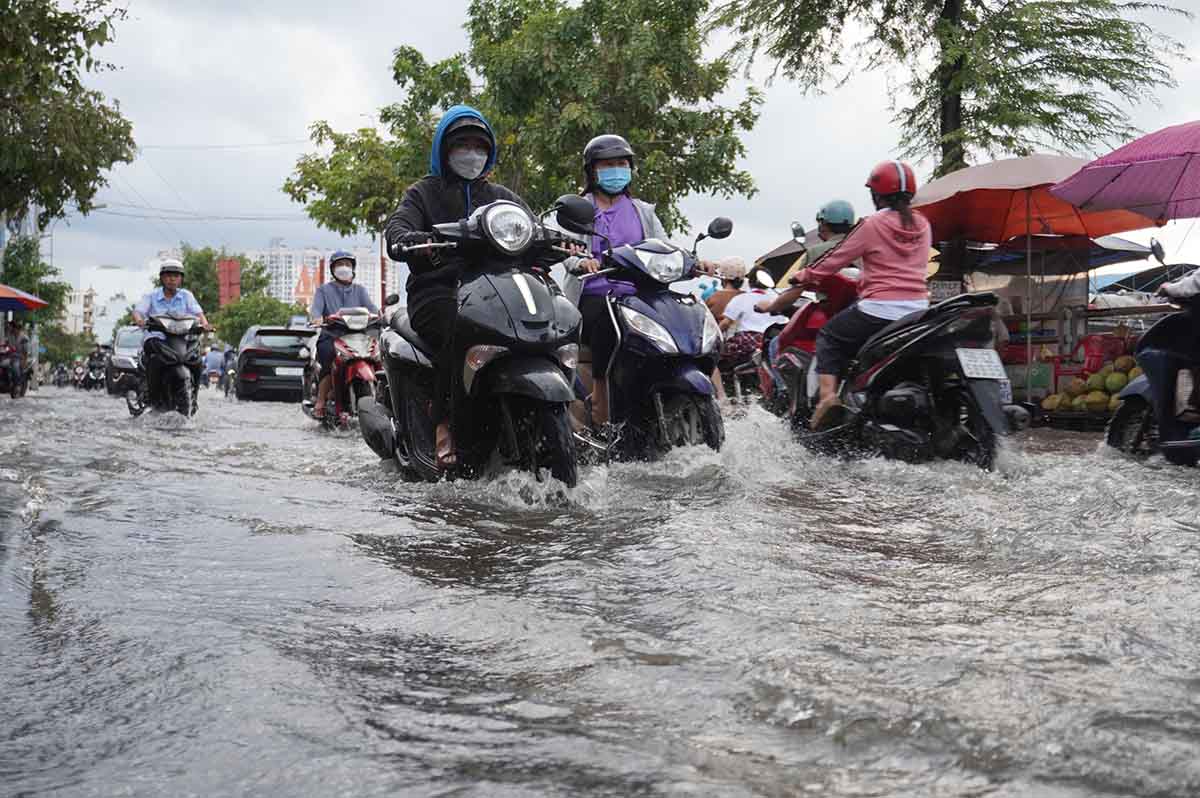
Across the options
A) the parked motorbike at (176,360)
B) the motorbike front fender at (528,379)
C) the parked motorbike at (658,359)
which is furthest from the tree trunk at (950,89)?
the motorbike front fender at (528,379)

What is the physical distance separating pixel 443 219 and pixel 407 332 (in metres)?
0.58

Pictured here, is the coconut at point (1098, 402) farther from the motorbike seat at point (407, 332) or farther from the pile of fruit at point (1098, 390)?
the motorbike seat at point (407, 332)

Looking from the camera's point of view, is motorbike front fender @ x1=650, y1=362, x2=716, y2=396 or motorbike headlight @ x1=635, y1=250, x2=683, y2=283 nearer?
motorbike front fender @ x1=650, y1=362, x2=716, y2=396

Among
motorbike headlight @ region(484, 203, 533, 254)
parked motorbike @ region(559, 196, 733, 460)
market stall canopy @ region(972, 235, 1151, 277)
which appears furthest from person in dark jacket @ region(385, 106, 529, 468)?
market stall canopy @ region(972, 235, 1151, 277)

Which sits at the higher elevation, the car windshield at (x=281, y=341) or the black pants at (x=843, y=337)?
the car windshield at (x=281, y=341)

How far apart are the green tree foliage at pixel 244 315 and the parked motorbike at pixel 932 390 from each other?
87.4m

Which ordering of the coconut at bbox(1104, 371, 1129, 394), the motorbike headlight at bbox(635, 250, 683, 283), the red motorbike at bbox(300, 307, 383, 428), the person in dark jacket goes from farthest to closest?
the coconut at bbox(1104, 371, 1129, 394) → the red motorbike at bbox(300, 307, 383, 428) → the motorbike headlight at bbox(635, 250, 683, 283) → the person in dark jacket

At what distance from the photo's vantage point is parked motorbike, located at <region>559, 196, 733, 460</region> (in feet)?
21.1

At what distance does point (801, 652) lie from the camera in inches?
105

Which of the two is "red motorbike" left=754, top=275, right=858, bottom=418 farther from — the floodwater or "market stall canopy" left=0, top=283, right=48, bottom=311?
"market stall canopy" left=0, top=283, right=48, bottom=311

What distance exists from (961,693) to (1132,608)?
91 cm

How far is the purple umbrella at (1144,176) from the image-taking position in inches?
440

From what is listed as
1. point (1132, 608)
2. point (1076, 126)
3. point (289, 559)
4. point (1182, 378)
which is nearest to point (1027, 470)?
point (1182, 378)

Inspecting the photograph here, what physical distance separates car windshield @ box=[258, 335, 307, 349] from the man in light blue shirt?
8842 mm
